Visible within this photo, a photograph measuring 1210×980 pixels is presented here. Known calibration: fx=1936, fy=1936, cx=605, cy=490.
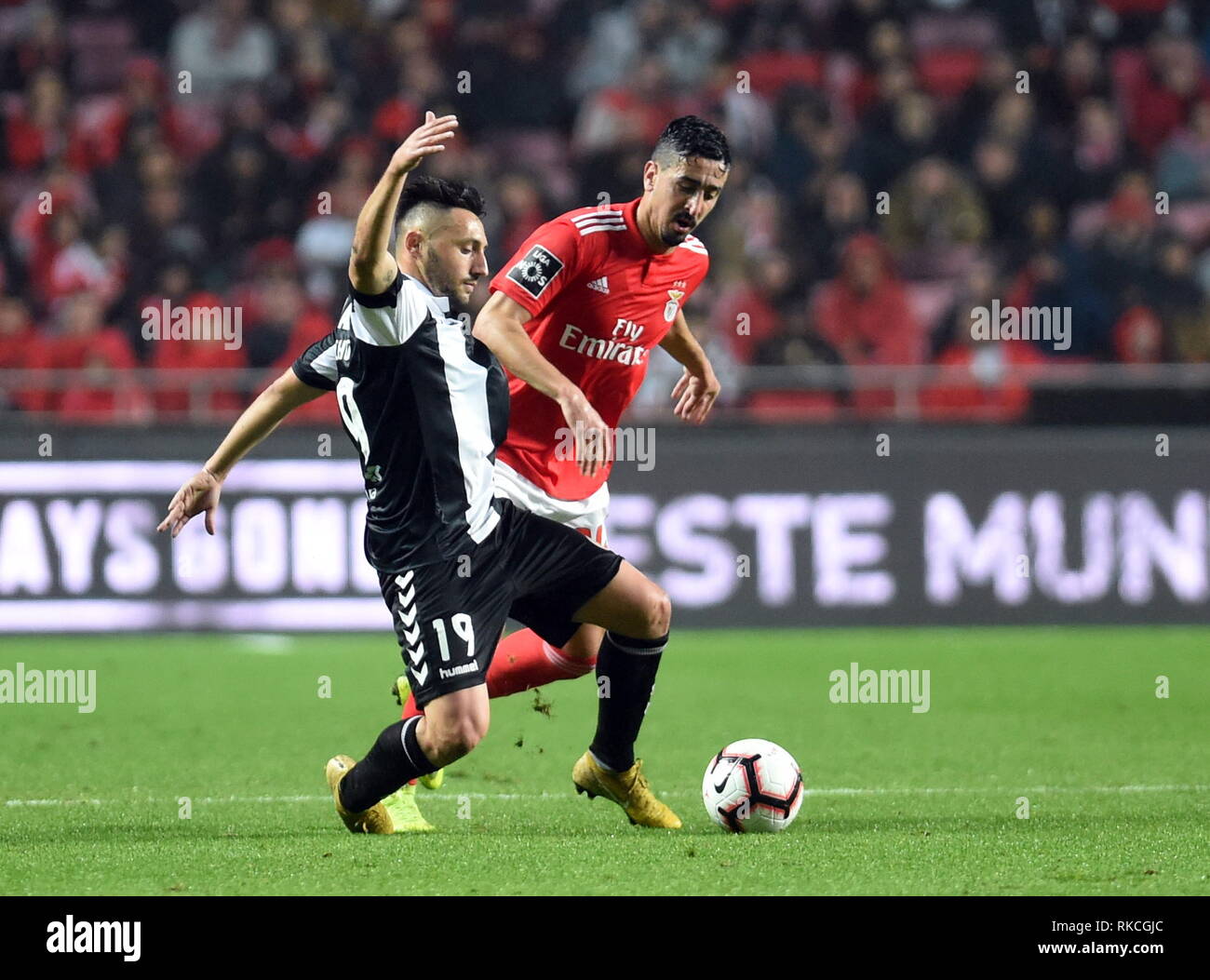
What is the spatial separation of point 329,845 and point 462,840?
37 cm

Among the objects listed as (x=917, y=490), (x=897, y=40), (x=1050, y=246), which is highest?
(x=897, y=40)

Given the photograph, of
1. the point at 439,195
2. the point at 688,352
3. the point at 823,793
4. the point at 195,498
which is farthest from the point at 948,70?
the point at 195,498

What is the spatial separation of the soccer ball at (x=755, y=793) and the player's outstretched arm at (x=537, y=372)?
95 centimetres

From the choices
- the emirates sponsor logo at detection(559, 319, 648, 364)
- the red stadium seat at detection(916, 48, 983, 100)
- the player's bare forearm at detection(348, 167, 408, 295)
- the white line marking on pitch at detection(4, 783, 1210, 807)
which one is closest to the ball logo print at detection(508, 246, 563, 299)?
the emirates sponsor logo at detection(559, 319, 648, 364)

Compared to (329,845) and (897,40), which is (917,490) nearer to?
(897,40)

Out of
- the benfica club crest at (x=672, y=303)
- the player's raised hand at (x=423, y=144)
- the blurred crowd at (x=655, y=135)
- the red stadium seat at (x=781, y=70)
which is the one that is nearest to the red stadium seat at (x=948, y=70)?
the blurred crowd at (x=655, y=135)

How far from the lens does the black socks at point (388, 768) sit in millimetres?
5266

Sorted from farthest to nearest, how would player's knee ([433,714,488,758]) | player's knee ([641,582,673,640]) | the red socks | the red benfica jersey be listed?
the red socks, the red benfica jersey, player's knee ([641,582,673,640]), player's knee ([433,714,488,758])

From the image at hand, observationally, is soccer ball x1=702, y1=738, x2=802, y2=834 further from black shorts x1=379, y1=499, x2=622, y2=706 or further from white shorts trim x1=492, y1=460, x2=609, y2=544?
white shorts trim x1=492, y1=460, x2=609, y2=544

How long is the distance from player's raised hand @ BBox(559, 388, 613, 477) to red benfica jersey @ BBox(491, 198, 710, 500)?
2.68 ft

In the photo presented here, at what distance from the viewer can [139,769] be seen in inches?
277

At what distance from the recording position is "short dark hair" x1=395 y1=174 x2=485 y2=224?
526cm

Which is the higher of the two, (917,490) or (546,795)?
(917,490)

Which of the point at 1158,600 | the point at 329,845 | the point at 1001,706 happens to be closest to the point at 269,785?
the point at 329,845
